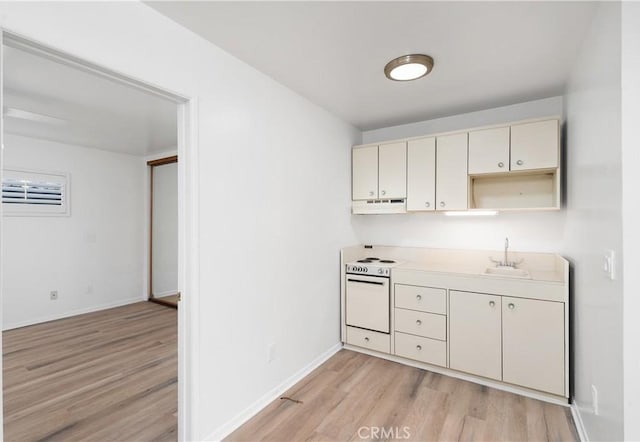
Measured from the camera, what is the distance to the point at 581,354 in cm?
203

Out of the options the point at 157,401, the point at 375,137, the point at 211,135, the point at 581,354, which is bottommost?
the point at 157,401

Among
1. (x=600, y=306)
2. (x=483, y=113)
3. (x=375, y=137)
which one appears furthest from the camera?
(x=375, y=137)

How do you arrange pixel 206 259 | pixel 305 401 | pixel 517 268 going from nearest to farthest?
pixel 206 259
pixel 305 401
pixel 517 268

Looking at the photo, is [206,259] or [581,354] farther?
[581,354]

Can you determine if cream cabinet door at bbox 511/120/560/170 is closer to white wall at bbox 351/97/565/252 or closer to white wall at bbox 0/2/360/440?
white wall at bbox 351/97/565/252

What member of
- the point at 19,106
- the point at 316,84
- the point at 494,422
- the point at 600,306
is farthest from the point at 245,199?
the point at 19,106

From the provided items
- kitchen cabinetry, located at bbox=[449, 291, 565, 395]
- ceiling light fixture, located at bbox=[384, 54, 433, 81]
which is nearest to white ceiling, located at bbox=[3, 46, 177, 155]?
ceiling light fixture, located at bbox=[384, 54, 433, 81]

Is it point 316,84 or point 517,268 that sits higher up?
point 316,84

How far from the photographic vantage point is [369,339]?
A: 10.2 ft

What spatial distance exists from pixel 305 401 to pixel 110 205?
14.4 feet

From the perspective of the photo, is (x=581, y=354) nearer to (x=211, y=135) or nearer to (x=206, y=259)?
(x=206, y=259)

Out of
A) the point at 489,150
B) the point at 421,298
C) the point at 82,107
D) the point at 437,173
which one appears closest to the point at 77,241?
the point at 82,107

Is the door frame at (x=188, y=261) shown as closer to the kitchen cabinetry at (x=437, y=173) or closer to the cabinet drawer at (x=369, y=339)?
the cabinet drawer at (x=369, y=339)

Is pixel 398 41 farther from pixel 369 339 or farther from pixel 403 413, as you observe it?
pixel 369 339
